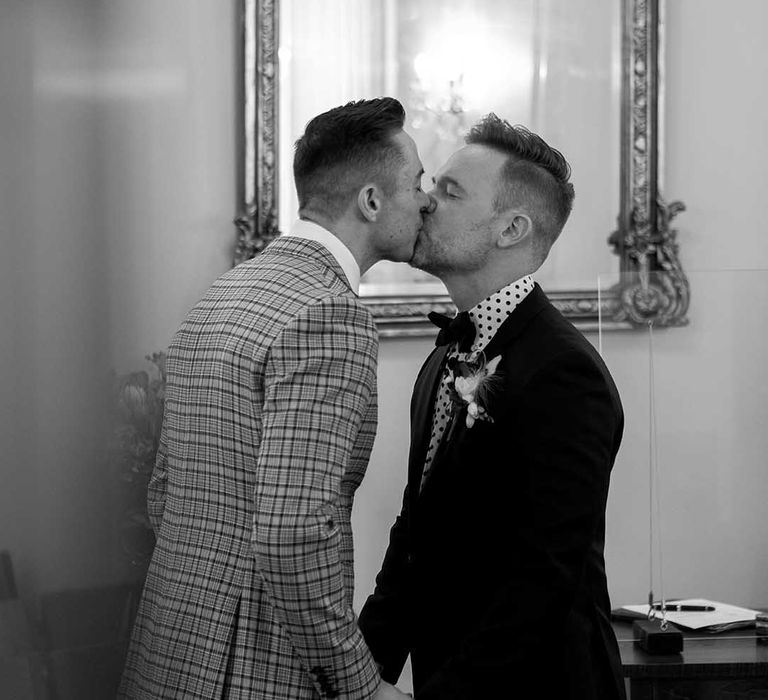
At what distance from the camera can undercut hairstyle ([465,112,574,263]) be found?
1734 mm

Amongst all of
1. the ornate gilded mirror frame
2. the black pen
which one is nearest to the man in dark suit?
the ornate gilded mirror frame

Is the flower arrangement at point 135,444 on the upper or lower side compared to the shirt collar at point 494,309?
lower

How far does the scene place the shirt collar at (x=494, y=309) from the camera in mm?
1688

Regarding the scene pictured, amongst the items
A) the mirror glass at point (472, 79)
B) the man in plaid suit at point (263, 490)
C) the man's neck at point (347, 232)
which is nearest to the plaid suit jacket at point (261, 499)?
the man in plaid suit at point (263, 490)

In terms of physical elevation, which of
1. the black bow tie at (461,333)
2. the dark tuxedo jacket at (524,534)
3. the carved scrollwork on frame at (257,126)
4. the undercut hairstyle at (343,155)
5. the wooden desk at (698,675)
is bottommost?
the wooden desk at (698,675)

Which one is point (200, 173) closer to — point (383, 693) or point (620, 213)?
point (620, 213)

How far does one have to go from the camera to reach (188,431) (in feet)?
4.44

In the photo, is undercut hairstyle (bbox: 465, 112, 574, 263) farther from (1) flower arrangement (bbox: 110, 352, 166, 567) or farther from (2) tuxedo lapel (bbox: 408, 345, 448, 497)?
(1) flower arrangement (bbox: 110, 352, 166, 567)

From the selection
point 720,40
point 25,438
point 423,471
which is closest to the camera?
point 25,438

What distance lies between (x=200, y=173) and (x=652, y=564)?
142 cm

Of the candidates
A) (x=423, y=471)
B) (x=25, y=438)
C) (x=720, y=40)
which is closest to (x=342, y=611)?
(x=423, y=471)

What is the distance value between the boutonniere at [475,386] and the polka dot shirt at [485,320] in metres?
0.06

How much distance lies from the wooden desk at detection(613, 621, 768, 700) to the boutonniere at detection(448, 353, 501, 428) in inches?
32.0

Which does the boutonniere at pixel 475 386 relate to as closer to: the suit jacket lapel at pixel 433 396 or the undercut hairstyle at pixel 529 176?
the suit jacket lapel at pixel 433 396
